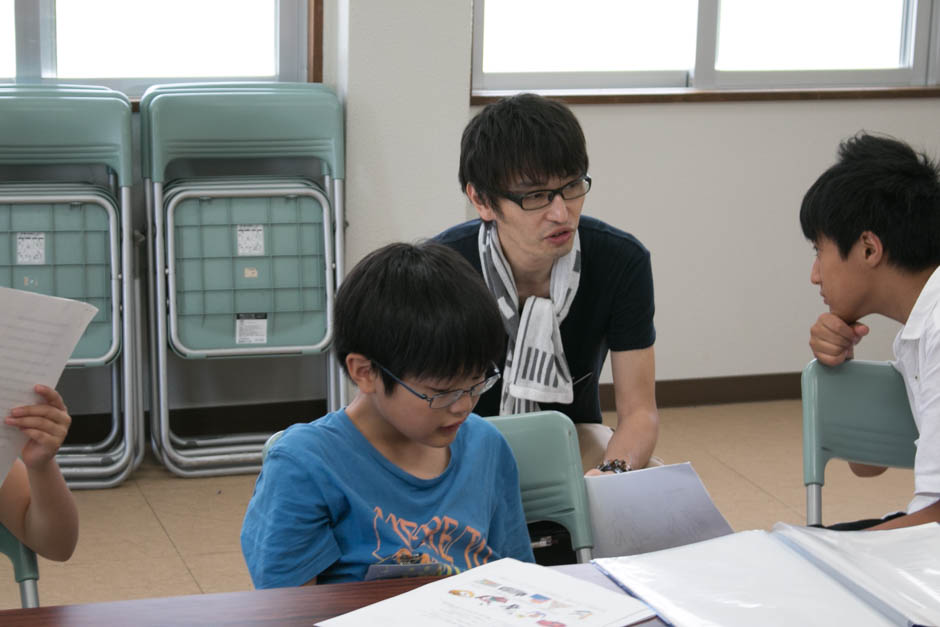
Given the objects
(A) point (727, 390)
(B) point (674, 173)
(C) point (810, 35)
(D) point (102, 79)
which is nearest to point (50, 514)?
(D) point (102, 79)

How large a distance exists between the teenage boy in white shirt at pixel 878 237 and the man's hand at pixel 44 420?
1.16 m

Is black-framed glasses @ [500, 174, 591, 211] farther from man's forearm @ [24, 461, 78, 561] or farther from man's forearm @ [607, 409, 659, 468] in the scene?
man's forearm @ [24, 461, 78, 561]

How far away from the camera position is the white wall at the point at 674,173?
348cm

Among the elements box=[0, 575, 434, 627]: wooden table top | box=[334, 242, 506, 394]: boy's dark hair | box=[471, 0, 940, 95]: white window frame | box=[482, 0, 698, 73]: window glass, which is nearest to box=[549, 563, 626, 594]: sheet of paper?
box=[0, 575, 434, 627]: wooden table top

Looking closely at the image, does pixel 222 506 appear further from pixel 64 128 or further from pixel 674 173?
pixel 674 173

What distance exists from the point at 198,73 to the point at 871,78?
2.44m

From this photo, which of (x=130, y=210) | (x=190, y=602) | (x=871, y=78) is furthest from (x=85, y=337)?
(x=871, y=78)

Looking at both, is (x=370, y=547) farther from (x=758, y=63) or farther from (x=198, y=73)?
(x=758, y=63)

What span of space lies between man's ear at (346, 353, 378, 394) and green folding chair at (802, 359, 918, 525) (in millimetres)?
791

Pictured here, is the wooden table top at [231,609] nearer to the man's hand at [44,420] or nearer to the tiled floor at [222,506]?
the man's hand at [44,420]

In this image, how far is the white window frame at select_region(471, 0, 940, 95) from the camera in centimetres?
384

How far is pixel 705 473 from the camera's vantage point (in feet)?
11.2

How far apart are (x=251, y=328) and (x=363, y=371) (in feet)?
6.63

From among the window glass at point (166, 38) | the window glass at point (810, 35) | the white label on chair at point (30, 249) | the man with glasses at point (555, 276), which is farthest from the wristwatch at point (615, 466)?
the window glass at point (810, 35)
